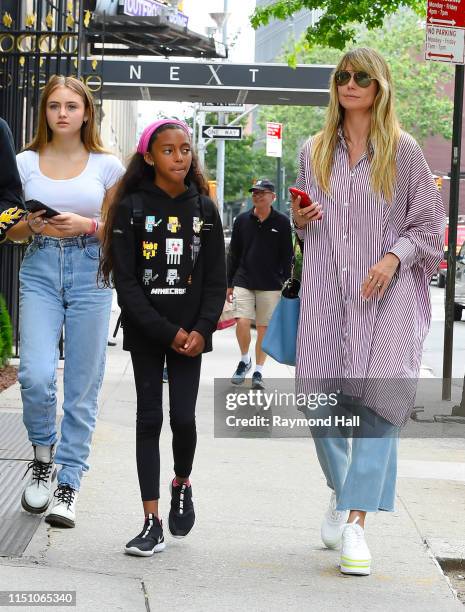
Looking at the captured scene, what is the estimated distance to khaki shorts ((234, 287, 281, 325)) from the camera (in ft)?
36.0

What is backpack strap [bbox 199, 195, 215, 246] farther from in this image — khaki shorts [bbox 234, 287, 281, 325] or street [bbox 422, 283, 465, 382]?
street [bbox 422, 283, 465, 382]

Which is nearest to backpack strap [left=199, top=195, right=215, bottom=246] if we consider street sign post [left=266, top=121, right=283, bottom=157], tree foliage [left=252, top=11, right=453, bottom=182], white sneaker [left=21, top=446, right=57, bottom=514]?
white sneaker [left=21, top=446, right=57, bottom=514]

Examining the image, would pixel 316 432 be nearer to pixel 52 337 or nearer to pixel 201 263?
pixel 201 263

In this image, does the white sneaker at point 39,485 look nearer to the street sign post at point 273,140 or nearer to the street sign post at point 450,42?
the street sign post at point 450,42

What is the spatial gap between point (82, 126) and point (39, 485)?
158cm

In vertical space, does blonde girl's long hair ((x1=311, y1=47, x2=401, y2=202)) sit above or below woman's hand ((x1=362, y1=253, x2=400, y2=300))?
above

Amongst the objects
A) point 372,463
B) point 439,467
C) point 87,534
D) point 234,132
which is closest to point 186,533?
point 87,534

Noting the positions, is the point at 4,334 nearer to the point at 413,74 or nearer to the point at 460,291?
the point at 460,291

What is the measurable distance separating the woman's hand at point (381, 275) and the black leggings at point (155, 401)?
74 centimetres

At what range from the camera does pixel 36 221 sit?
5105 mm

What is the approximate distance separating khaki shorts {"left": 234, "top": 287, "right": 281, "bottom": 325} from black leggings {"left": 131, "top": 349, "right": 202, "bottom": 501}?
6.00 metres

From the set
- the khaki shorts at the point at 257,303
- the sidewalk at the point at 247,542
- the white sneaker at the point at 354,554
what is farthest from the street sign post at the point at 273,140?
the white sneaker at the point at 354,554

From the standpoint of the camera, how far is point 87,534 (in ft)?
17.1

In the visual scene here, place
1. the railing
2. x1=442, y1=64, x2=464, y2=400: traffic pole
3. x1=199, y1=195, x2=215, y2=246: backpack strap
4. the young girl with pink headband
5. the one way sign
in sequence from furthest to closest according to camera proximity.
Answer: the one way sign → the railing → x1=442, y1=64, x2=464, y2=400: traffic pole → x1=199, y1=195, x2=215, y2=246: backpack strap → the young girl with pink headband
